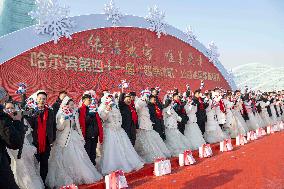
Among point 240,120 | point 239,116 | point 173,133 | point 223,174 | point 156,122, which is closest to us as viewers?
point 223,174

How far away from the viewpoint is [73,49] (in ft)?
47.3

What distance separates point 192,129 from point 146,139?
2.77m

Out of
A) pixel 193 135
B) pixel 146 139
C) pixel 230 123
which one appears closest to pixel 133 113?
pixel 146 139

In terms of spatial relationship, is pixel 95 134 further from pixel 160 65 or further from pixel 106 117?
pixel 160 65

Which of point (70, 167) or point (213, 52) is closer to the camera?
point (70, 167)

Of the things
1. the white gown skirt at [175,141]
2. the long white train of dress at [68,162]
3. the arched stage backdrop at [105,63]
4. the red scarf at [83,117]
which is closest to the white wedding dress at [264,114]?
the arched stage backdrop at [105,63]

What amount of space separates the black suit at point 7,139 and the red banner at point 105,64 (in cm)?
925

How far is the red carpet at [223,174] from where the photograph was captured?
243 inches

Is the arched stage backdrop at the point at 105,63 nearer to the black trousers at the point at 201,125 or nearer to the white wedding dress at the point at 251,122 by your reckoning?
the white wedding dress at the point at 251,122

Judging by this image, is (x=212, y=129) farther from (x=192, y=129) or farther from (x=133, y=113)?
(x=133, y=113)

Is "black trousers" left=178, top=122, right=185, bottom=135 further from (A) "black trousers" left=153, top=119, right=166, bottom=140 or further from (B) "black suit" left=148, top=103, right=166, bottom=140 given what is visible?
(B) "black suit" left=148, top=103, right=166, bottom=140

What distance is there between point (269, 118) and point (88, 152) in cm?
1397

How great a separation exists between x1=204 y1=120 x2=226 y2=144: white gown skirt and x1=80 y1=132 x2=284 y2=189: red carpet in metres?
2.48

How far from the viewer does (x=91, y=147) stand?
23.9 ft
